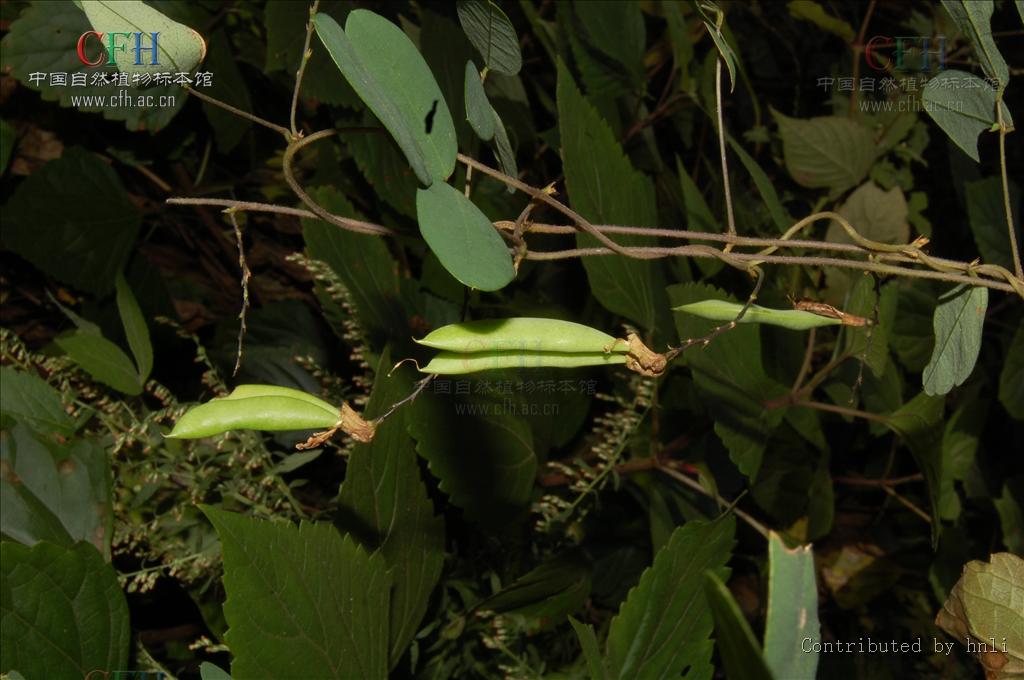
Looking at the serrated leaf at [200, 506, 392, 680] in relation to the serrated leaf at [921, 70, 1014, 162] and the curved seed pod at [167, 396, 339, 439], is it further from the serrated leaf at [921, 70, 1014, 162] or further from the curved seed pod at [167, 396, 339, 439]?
the serrated leaf at [921, 70, 1014, 162]

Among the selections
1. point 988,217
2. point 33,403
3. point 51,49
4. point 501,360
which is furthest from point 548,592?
point 51,49

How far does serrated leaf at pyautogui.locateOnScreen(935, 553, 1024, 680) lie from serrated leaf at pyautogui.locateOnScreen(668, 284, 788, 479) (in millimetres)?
171

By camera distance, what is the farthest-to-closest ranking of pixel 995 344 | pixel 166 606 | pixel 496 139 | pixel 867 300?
pixel 995 344 → pixel 166 606 → pixel 867 300 → pixel 496 139

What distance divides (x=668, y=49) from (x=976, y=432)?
0.51 meters

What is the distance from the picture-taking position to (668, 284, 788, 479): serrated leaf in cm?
61

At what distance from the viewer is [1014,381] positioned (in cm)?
72

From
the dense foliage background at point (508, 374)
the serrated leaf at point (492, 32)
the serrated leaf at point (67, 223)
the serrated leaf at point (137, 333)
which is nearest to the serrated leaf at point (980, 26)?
the dense foliage background at point (508, 374)

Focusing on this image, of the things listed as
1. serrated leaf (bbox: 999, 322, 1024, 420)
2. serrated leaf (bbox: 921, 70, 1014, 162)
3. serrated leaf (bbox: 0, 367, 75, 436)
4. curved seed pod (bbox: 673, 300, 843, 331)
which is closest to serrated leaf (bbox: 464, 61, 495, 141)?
curved seed pod (bbox: 673, 300, 843, 331)

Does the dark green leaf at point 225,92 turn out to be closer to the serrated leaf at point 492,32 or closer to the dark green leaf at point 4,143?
the dark green leaf at point 4,143

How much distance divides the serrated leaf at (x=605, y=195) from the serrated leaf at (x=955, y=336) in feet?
0.82

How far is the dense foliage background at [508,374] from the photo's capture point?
1.79 ft

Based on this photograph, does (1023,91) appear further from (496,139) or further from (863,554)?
(496,139)

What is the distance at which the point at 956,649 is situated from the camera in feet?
2.34

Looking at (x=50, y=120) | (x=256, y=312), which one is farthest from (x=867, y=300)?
(x=50, y=120)
